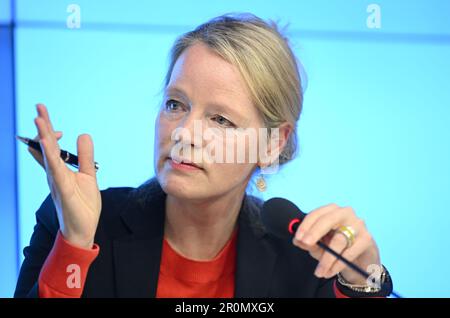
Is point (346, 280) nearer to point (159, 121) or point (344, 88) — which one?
point (159, 121)

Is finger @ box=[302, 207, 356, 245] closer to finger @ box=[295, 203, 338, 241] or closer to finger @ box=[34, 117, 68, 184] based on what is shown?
finger @ box=[295, 203, 338, 241]

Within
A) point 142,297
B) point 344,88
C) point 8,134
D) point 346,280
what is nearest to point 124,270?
point 142,297

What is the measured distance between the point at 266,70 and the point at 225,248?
0.40m

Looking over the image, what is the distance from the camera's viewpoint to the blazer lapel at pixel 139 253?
3.34 ft

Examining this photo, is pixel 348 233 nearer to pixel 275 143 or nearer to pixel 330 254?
pixel 330 254

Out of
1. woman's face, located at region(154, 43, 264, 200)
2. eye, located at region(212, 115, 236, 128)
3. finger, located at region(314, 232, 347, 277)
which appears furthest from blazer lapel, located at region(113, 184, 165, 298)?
finger, located at region(314, 232, 347, 277)

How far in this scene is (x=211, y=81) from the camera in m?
1.00

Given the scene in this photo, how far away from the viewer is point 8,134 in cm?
144

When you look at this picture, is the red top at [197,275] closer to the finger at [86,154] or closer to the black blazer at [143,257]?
the black blazer at [143,257]

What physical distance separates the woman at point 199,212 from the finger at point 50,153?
3 cm

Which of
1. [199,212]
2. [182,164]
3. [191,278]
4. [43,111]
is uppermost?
[43,111]

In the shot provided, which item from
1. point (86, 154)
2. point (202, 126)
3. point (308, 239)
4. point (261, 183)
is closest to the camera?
point (308, 239)

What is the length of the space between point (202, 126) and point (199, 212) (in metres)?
0.21

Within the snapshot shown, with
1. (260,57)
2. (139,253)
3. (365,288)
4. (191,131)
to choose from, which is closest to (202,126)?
(191,131)
